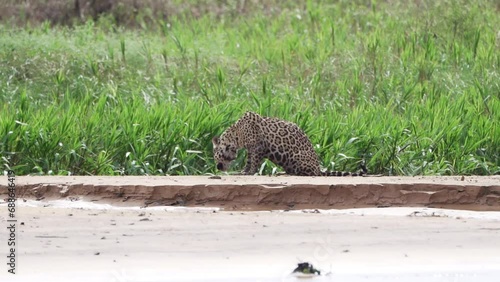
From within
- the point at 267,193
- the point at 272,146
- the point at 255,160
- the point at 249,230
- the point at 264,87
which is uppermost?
the point at 249,230

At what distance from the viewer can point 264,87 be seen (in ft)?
41.6

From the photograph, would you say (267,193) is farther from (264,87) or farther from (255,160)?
(264,87)

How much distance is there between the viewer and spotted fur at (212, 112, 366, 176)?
32.0 feet

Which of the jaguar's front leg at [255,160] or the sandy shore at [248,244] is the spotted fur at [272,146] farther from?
the sandy shore at [248,244]

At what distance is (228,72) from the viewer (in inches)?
575

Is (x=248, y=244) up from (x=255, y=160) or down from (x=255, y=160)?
up

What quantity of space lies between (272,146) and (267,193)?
143cm

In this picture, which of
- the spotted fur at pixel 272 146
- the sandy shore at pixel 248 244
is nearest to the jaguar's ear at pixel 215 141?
the spotted fur at pixel 272 146

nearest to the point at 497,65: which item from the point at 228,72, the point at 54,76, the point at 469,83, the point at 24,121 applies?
the point at 469,83

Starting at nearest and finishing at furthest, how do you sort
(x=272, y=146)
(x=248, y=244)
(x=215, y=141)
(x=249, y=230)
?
(x=248, y=244) → (x=249, y=230) → (x=272, y=146) → (x=215, y=141)

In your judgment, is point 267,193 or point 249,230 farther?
point 267,193

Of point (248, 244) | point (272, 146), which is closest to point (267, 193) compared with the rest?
point (272, 146)

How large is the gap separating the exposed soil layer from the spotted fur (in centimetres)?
98

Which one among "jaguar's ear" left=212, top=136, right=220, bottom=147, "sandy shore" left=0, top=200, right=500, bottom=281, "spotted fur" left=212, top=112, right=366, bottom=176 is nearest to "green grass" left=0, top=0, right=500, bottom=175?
"jaguar's ear" left=212, top=136, right=220, bottom=147
